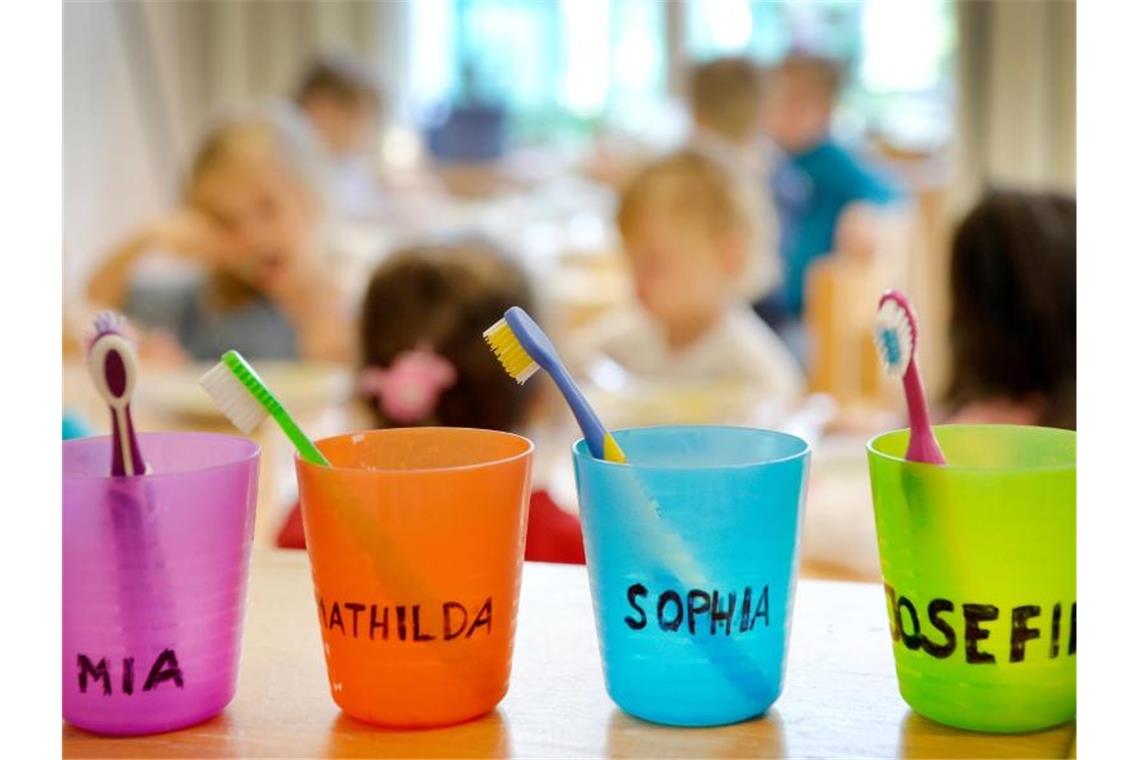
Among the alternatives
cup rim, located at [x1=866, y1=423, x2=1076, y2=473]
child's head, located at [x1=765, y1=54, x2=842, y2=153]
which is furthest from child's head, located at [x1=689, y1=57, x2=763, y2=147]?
cup rim, located at [x1=866, y1=423, x2=1076, y2=473]

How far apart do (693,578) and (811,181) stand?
9.68 feet

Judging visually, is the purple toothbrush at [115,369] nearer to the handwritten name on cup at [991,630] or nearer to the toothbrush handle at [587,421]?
the toothbrush handle at [587,421]

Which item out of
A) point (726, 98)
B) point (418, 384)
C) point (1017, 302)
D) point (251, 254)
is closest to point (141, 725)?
point (418, 384)

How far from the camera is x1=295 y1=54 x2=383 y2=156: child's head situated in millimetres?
3588

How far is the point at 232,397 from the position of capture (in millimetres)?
414

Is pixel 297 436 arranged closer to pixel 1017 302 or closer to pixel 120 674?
pixel 120 674

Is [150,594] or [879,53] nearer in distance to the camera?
[150,594]

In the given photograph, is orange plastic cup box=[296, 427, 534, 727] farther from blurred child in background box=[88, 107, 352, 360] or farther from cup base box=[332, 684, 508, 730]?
blurred child in background box=[88, 107, 352, 360]

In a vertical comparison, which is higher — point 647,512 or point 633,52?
point 633,52

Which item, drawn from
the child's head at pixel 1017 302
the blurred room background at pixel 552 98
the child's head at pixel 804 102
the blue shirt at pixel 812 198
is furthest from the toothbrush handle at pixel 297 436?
the child's head at pixel 804 102

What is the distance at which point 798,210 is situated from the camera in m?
3.25

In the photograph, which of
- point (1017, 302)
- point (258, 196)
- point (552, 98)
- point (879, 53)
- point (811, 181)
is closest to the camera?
point (1017, 302)

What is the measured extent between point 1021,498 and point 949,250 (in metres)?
1.11
